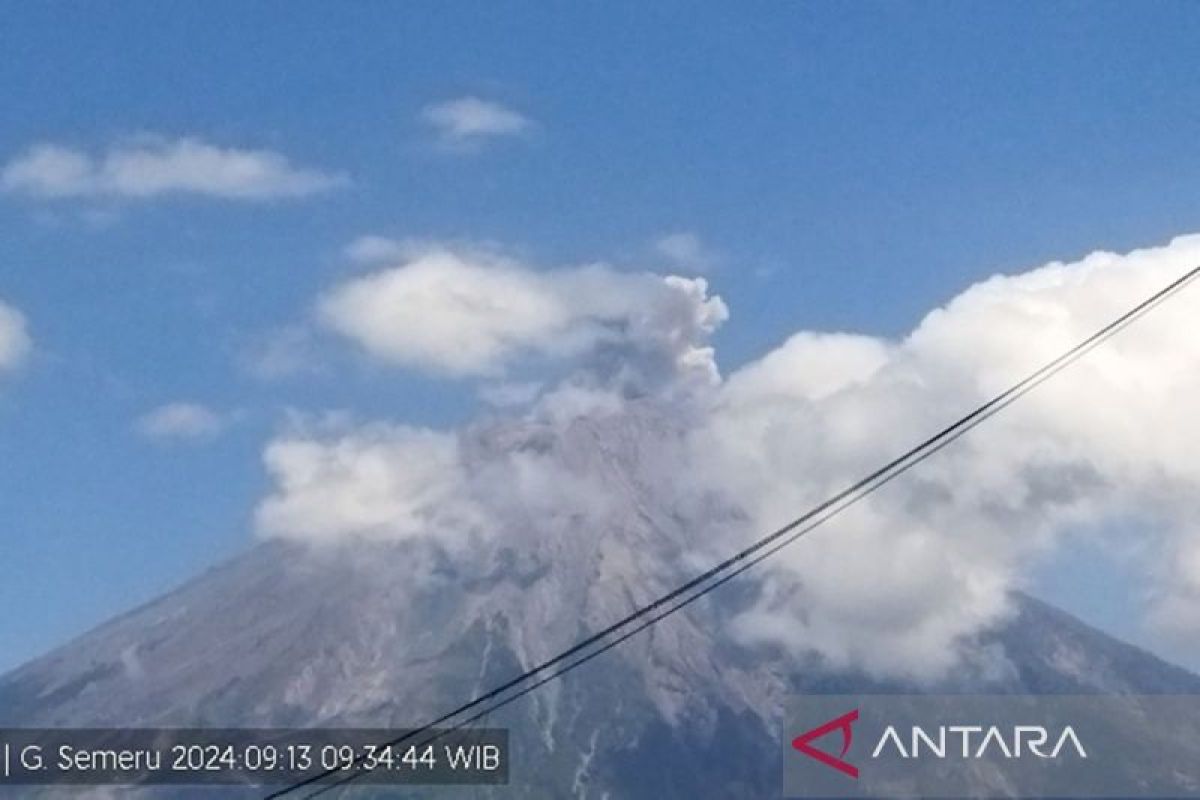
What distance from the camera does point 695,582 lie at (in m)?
35.2

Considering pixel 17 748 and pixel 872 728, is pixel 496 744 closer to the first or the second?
pixel 872 728

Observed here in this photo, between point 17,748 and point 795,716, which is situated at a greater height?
point 17,748

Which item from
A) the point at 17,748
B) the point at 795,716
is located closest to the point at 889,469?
the point at 795,716

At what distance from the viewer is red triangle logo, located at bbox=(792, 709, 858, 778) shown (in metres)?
41.1

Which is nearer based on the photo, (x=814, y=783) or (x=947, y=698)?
(x=814, y=783)

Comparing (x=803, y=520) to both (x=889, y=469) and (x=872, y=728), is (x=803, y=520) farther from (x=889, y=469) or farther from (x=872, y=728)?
(x=872, y=728)

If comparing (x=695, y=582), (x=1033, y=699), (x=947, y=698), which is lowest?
(x=695, y=582)

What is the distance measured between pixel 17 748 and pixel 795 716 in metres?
158

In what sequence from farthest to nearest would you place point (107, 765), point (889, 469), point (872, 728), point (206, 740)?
point (107, 765) → point (206, 740) → point (872, 728) → point (889, 469)

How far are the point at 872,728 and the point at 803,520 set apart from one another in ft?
96.4

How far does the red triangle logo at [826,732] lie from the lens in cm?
4115

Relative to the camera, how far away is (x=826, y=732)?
142 ft

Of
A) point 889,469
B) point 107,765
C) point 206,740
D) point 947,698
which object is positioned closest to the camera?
point 889,469

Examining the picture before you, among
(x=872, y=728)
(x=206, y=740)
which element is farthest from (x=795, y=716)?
(x=206, y=740)
